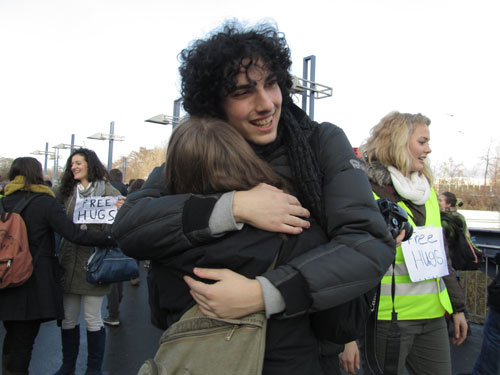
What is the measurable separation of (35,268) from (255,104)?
8.36ft

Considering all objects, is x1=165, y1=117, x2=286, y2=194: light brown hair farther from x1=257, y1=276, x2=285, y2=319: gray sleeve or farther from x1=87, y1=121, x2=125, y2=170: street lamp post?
x1=87, y1=121, x2=125, y2=170: street lamp post

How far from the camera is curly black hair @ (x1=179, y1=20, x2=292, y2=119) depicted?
1336 millimetres

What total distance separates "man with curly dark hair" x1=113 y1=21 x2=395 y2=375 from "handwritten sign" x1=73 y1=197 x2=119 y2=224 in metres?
2.18

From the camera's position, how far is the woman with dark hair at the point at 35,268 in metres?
2.81

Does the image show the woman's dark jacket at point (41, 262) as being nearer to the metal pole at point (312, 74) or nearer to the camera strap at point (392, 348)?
the camera strap at point (392, 348)

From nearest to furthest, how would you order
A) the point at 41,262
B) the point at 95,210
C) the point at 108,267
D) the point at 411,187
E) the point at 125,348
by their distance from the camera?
the point at 411,187 < the point at 41,262 < the point at 108,267 < the point at 95,210 < the point at 125,348

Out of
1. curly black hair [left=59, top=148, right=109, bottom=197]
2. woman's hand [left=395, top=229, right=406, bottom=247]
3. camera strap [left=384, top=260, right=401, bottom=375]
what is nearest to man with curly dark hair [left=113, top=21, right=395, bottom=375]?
woman's hand [left=395, top=229, right=406, bottom=247]

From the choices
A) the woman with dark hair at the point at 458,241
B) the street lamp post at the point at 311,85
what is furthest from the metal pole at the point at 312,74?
the woman with dark hair at the point at 458,241

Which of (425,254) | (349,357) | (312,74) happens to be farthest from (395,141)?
(312,74)

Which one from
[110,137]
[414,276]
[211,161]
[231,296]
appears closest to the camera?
[231,296]

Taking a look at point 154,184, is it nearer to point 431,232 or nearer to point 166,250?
point 166,250

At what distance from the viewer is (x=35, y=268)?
9.62 ft

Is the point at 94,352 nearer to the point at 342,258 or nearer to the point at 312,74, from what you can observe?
the point at 342,258

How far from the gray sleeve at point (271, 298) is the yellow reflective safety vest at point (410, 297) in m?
1.21
